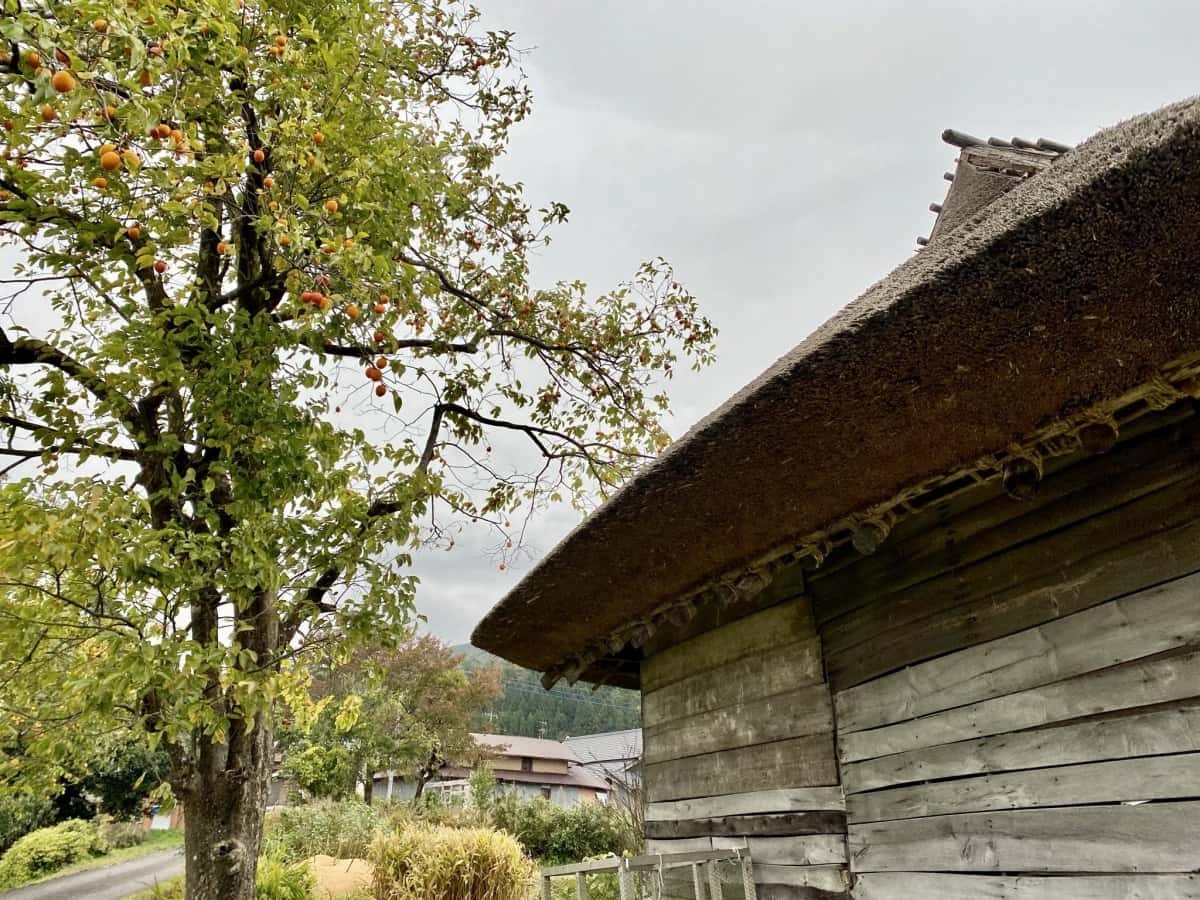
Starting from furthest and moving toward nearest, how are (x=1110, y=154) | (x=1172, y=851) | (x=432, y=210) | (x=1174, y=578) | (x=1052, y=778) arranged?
(x=432, y=210)
(x=1052, y=778)
(x=1174, y=578)
(x=1172, y=851)
(x=1110, y=154)

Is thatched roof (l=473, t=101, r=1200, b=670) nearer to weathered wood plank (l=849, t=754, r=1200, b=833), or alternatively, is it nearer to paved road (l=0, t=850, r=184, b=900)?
weathered wood plank (l=849, t=754, r=1200, b=833)

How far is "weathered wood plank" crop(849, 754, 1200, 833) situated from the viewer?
1.64 metres

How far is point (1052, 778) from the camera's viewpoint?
1869 mm

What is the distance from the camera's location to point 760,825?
286 centimetres

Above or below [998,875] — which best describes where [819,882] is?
below

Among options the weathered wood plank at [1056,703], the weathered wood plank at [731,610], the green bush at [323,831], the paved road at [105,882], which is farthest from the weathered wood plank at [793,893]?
the paved road at [105,882]

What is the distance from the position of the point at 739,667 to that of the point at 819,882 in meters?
0.89

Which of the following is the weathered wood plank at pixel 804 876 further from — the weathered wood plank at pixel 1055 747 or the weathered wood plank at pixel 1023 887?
the weathered wood plank at pixel 1055 747

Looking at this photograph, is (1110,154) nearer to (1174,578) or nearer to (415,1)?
(1174,578)

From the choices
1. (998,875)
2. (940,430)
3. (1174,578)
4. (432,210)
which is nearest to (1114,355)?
(940,430)

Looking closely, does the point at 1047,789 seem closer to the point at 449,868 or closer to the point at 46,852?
the point at 449,868

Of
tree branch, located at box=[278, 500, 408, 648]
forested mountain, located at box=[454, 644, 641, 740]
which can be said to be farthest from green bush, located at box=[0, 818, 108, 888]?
forested mountain, located at box=[454, 644, 641, 740]

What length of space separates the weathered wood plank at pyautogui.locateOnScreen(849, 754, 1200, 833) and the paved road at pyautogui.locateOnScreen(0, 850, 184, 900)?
12.6 m

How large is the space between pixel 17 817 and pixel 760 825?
20.4 metres
